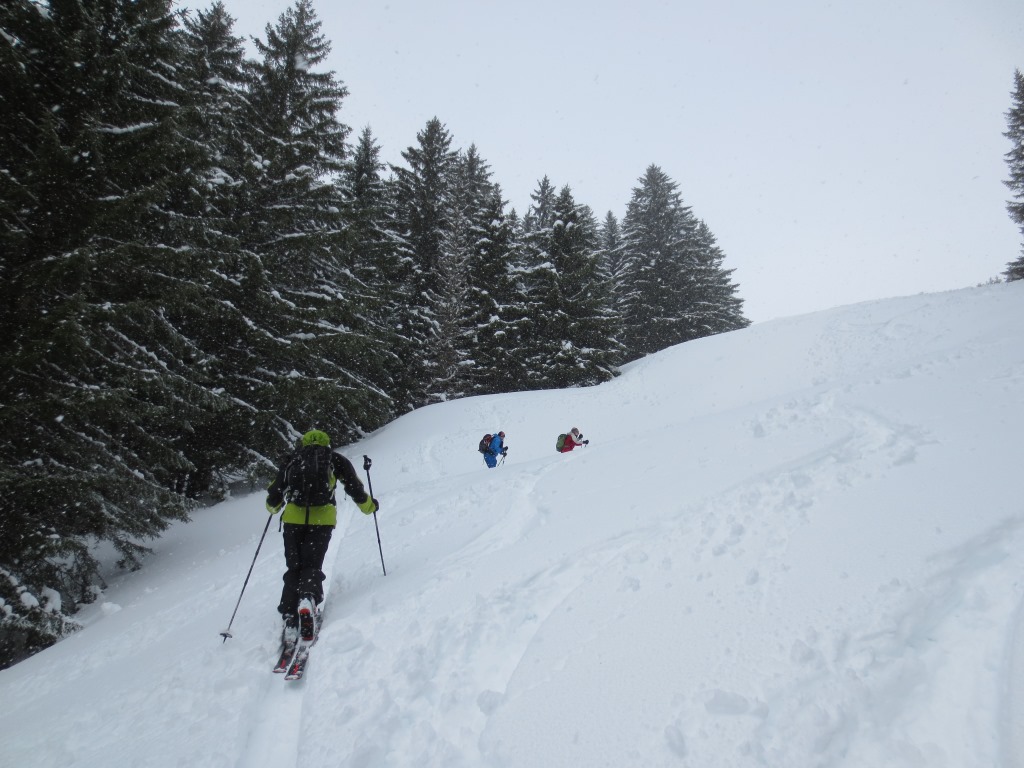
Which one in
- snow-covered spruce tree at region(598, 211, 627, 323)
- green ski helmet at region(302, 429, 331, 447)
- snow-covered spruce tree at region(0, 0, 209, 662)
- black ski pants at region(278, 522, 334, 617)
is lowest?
black ski pants at region(278, 522, 334, 617)

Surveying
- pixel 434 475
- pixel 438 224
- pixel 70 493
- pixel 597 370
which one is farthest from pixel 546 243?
pixel 70 493

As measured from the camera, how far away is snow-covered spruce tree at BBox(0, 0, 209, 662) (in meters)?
7.29

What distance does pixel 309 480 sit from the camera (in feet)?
16.8

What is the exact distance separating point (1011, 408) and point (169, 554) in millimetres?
15168

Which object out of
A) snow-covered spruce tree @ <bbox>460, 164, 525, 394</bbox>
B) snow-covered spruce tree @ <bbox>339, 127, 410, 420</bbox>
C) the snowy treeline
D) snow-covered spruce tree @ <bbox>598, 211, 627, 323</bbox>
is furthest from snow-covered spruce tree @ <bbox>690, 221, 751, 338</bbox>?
snow-covered spruce tree @ <bbox>339, 127, 410, 420</bbox>

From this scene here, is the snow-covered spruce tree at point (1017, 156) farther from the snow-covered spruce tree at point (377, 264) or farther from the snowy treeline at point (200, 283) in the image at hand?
the snow-covered spruce tree at point (377, 264)

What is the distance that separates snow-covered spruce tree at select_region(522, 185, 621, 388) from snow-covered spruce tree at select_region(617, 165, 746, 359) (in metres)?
7.49

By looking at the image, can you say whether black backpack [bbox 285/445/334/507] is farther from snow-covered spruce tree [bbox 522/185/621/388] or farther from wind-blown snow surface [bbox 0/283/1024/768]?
snow-covered spruce tree [bbox 522/185/621/388]

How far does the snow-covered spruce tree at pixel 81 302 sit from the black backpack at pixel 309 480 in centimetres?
469

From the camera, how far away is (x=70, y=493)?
7.58 meters

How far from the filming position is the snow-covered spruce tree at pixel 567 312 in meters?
22.1

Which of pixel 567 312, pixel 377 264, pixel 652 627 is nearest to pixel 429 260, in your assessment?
pixel 377 264

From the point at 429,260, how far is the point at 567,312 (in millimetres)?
7388

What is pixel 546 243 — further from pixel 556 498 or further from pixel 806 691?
pixel 806 691
